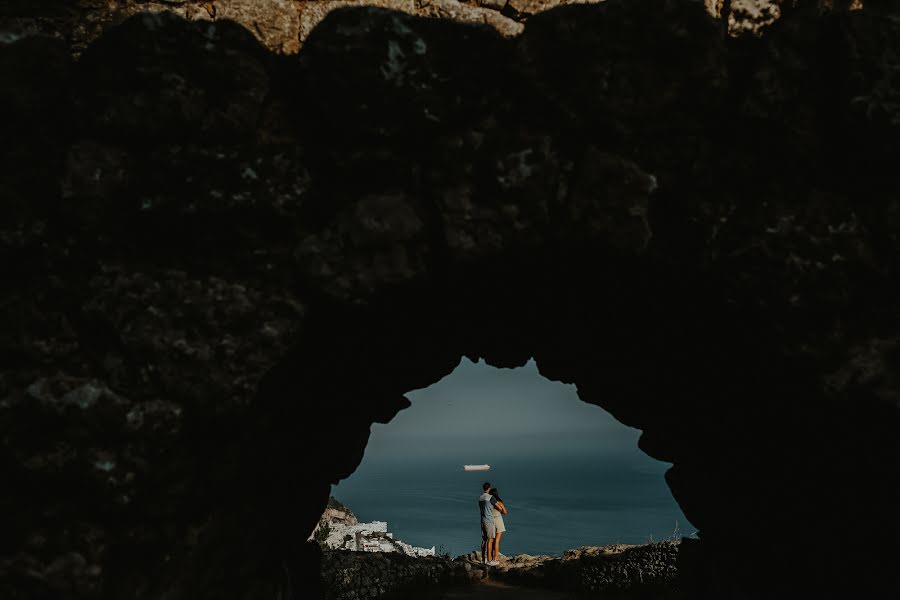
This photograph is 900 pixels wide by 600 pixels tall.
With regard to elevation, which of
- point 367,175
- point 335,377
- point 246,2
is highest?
point 246,2

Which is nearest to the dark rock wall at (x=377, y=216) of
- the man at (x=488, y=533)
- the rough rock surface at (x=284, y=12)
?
the rough rock surface at (x=284, y=12)

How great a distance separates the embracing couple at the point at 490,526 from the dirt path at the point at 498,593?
5.37 feet

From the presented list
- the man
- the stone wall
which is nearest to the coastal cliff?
the stone wall

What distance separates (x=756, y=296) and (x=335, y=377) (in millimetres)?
1865

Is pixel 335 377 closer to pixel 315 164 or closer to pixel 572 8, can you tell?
pixel 315 164

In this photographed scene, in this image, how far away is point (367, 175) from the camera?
2.39 m

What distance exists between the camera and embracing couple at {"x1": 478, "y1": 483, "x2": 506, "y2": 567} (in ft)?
34.6

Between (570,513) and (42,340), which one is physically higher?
(570,513)

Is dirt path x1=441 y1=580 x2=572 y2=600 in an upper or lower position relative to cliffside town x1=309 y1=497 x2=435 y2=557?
lower

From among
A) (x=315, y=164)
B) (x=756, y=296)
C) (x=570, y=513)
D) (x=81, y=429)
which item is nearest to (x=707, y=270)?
(x=756, y=296)

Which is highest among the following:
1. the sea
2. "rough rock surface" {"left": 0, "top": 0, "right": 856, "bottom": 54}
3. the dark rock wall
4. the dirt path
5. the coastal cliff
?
the sea

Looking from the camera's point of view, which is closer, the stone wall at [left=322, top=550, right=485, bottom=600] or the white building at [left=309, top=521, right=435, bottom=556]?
the stone wall at [left=322, top=550, right=485, bottom=600]

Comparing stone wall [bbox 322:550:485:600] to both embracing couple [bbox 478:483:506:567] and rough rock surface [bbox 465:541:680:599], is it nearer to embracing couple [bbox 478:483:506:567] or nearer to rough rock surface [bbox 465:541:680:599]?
rough rock surface [bbox 465:541:680:599]

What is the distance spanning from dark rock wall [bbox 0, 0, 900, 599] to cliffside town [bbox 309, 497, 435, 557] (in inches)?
343
